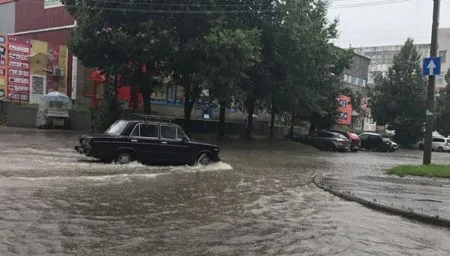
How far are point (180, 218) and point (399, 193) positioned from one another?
6.45 metres

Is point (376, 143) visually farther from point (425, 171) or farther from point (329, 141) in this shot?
point (425, 171)

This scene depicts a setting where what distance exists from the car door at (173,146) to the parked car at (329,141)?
71.2 ft

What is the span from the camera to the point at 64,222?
834 cm

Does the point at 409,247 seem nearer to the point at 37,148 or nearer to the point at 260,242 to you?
the point at 260,242

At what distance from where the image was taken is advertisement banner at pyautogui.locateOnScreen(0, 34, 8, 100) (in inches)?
1454

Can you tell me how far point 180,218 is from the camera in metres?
9.33

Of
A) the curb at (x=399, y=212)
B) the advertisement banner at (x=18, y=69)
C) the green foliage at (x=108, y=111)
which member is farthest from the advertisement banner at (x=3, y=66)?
the curb at (x=399, y=212)

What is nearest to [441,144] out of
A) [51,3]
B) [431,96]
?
[431,96]

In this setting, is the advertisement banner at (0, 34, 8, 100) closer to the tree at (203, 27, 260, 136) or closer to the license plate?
the license plate

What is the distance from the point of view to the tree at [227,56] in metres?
27.5

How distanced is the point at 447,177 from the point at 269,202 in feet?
27.8

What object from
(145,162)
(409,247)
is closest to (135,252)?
(409,247)

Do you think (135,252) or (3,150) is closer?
(135,252)

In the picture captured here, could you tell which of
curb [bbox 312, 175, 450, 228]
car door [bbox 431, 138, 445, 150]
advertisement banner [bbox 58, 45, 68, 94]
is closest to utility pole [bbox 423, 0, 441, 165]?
curb [bbox 312, 175, 450, 228]
